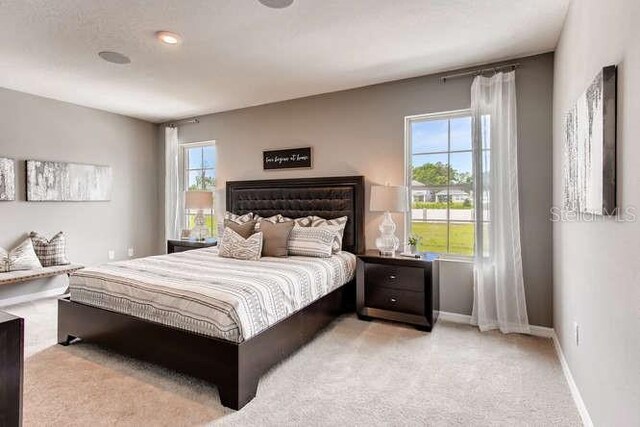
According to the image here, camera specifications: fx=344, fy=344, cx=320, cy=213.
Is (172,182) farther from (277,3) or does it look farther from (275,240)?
(277,3)

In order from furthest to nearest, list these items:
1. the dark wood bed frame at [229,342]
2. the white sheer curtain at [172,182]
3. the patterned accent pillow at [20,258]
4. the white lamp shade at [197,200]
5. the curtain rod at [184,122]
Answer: the white sheer curtain at [172,182], the curtain rod at [184,122], the white lamp shade at [197,200], the patterned accent pillow at [20,258], the dark wood bed frame at [229,342]

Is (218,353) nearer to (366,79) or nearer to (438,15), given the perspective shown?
(438,15)

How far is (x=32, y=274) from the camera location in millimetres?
3768

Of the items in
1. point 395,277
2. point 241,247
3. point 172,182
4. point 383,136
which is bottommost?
point 395,277

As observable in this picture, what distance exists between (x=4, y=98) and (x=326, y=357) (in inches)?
180

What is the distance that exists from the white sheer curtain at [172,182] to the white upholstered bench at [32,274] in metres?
1.48

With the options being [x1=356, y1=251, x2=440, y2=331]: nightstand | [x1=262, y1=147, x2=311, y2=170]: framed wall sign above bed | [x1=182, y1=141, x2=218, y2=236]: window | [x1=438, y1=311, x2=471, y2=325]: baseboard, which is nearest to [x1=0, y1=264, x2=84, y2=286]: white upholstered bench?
[x1=182, y1=141, x2=218, y2=236]: window

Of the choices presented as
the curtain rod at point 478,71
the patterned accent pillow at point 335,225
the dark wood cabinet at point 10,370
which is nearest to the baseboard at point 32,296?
the patterned accent pillow at point 335,225

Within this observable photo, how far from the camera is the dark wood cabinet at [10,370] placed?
1.10m

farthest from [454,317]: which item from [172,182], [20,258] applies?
[20,258]

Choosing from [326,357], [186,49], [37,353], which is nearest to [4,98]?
[186,49]

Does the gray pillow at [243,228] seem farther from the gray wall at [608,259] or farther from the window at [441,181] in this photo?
the gray wall at [608,259]

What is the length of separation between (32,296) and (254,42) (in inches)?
159

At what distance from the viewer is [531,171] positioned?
3.16 meters
